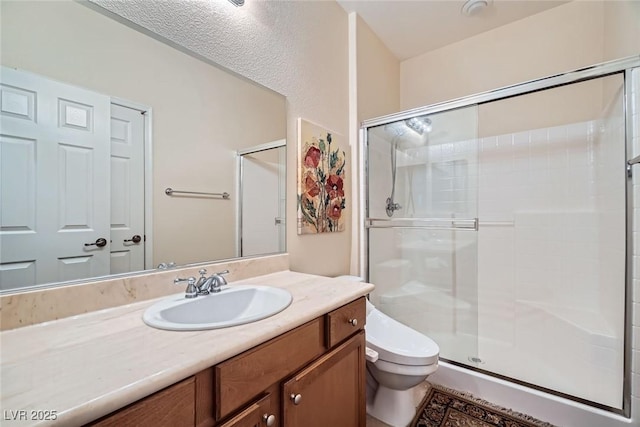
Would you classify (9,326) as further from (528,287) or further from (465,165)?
(528,287)

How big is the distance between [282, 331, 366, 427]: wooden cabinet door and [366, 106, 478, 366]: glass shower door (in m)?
1.13

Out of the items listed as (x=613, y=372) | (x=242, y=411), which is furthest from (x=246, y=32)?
(x=613, y=372)

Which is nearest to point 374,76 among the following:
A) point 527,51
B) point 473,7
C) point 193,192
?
point 473,7

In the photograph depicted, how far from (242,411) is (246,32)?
1.50 metres

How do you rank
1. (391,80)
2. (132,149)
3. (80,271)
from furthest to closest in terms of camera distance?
(391,80), (132,149), (80,271)

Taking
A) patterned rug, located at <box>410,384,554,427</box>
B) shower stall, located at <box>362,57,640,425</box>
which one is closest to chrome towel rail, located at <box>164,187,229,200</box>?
shower stall, located at <box>362,57,640,425</box>

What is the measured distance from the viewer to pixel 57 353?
58 cm

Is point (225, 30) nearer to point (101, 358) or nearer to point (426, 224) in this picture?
point (101, 358)

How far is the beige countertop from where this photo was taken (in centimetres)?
42

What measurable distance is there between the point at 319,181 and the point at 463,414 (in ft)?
5.13

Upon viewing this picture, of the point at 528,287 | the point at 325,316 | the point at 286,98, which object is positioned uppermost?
the point at 286,98

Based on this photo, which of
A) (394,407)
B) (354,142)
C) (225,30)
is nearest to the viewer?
(225,30)

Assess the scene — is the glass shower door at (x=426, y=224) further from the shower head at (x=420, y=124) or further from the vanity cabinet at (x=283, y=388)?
the vanity cabinet at (x=283, y=388)

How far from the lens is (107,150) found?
884mm
